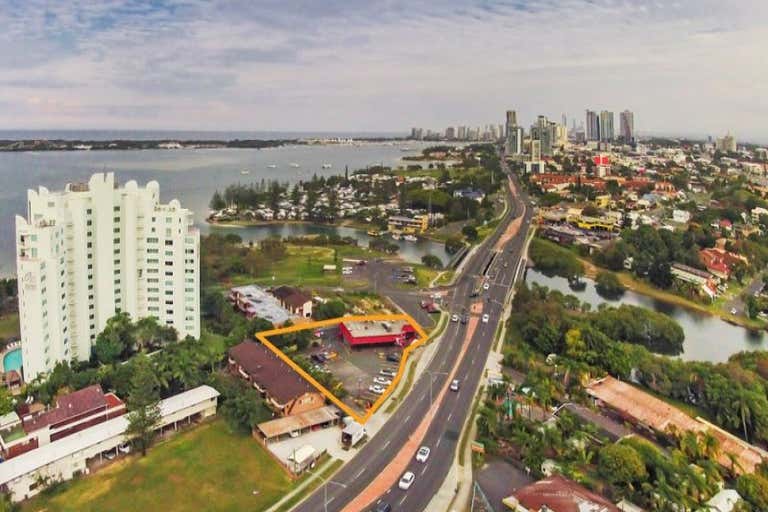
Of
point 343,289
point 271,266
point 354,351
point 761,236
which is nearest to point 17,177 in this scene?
point 271,266

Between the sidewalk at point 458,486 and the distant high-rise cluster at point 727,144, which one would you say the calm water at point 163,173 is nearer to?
the sidewalk at point 458,486

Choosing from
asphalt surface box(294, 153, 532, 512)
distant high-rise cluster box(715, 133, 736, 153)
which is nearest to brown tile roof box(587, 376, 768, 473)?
asphalt surface box(294, 153, 532, 512)

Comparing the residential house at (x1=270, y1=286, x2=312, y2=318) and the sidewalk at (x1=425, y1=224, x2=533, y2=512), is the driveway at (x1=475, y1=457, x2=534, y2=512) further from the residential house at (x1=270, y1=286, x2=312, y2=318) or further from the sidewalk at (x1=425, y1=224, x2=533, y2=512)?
the residential house at (x1=270, y1=286, x2=312, y2=318)

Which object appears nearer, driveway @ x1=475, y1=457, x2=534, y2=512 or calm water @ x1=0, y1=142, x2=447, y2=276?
driveway @ x1=475, y1=457, x2=534, y2=512

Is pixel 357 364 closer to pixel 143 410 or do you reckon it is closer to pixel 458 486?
pixel 458 486

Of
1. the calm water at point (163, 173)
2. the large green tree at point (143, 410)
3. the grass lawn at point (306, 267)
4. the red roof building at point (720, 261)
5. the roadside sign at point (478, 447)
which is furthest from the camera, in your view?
the calm water at point (163, 173)

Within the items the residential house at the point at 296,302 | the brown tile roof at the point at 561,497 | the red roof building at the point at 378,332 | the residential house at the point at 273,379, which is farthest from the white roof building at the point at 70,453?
the brown tile roof at the point at 561,497

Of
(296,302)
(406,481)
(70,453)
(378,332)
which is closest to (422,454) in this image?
(406,481)
